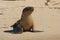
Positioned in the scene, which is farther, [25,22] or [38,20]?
[38,20]

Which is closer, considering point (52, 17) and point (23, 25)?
point (23, 25)

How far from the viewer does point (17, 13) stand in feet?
30.0

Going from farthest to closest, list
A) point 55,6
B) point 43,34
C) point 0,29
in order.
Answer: point 55,6
point 0,29
point 43,34

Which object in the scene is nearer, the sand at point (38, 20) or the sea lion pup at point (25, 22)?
the sand at point (38, 20)

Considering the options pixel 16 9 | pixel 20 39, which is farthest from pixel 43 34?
pixel 16 9

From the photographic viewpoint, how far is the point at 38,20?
7.86 metres

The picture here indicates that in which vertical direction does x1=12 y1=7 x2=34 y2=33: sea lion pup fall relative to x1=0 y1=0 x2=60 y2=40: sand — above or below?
above

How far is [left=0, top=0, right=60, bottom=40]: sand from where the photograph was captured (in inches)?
226

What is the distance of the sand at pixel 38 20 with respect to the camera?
18.8 feet

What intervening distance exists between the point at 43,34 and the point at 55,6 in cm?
465

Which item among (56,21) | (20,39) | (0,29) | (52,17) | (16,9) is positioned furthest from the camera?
(16,9)

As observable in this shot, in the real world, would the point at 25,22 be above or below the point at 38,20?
above

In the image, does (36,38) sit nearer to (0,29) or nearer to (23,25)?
(23,25)

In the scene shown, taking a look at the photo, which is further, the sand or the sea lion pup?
the sea lion pup
